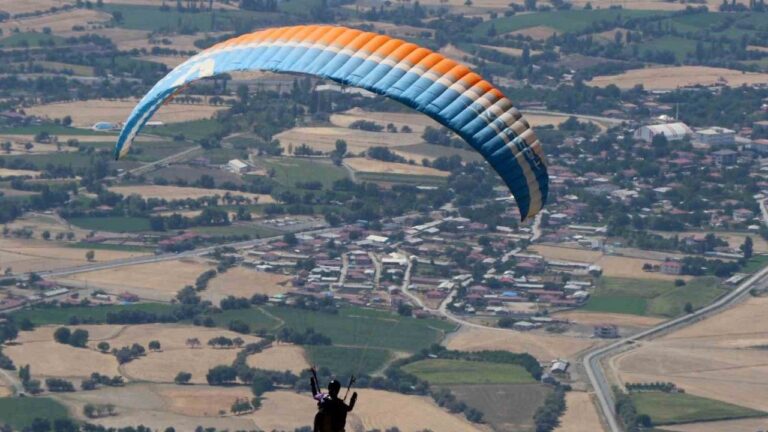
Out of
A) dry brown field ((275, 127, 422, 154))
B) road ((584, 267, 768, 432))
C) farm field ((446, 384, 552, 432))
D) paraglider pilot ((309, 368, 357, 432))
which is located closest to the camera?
paraglider pilot ((309, 368, 357, 432))

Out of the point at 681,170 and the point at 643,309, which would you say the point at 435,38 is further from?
the point at 643,309

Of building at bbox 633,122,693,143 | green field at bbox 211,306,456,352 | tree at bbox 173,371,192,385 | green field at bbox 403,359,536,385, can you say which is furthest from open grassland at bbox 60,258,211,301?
building at bbox 633,122,693,143

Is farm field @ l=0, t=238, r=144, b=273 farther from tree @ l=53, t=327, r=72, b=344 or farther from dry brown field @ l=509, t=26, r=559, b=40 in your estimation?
dry brown field @ l=509, t=26, r=559, b=40

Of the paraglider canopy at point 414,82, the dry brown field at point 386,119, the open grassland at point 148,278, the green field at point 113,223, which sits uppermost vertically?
the paraglider canopy at point 414,82

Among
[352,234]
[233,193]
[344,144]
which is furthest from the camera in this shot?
[344,144]

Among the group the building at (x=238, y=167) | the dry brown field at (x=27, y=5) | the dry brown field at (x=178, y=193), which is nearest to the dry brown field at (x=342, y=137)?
the building at (x=238, y=167)

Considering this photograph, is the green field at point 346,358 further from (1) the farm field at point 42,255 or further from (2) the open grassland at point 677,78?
(2) the open grassland at point 677,78

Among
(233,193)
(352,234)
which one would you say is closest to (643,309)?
(352,234)
